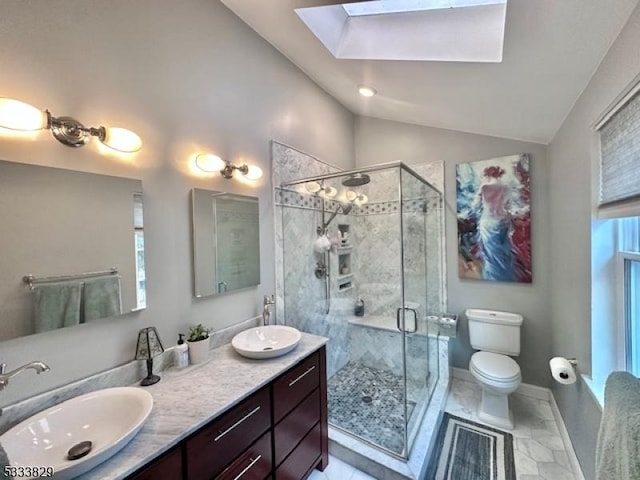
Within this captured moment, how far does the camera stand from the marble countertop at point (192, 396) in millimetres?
847

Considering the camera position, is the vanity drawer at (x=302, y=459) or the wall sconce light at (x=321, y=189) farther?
the wall sconce light at (x=321, y=189)

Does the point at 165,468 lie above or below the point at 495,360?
above

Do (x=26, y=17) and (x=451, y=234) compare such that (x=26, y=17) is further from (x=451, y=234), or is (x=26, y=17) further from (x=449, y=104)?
(x=451, y=234)

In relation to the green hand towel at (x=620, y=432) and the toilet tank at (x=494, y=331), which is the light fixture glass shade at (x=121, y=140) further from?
the toilet tank at (x=494, y=331)

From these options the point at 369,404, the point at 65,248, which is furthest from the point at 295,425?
the point at 65,248

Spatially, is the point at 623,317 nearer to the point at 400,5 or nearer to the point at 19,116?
the point at 400,5

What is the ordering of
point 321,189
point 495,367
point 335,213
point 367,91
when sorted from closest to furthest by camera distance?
point 495,367 < point 367,91 < point 321,189 < point 335,213

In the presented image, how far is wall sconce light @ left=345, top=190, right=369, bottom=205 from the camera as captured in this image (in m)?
2.75

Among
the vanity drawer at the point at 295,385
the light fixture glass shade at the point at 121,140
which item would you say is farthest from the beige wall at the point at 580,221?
the light fixture glass shade at the point at 121,140

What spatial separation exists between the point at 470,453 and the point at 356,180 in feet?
7.54

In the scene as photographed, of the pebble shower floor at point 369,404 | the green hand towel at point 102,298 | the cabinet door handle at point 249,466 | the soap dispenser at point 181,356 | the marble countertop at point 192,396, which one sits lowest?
the pebble shower floor at point 369,404

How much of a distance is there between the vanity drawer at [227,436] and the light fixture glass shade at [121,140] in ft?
4.25

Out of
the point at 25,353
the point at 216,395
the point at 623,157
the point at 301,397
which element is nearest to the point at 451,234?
the point at 623,157

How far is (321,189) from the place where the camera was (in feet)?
8.45
